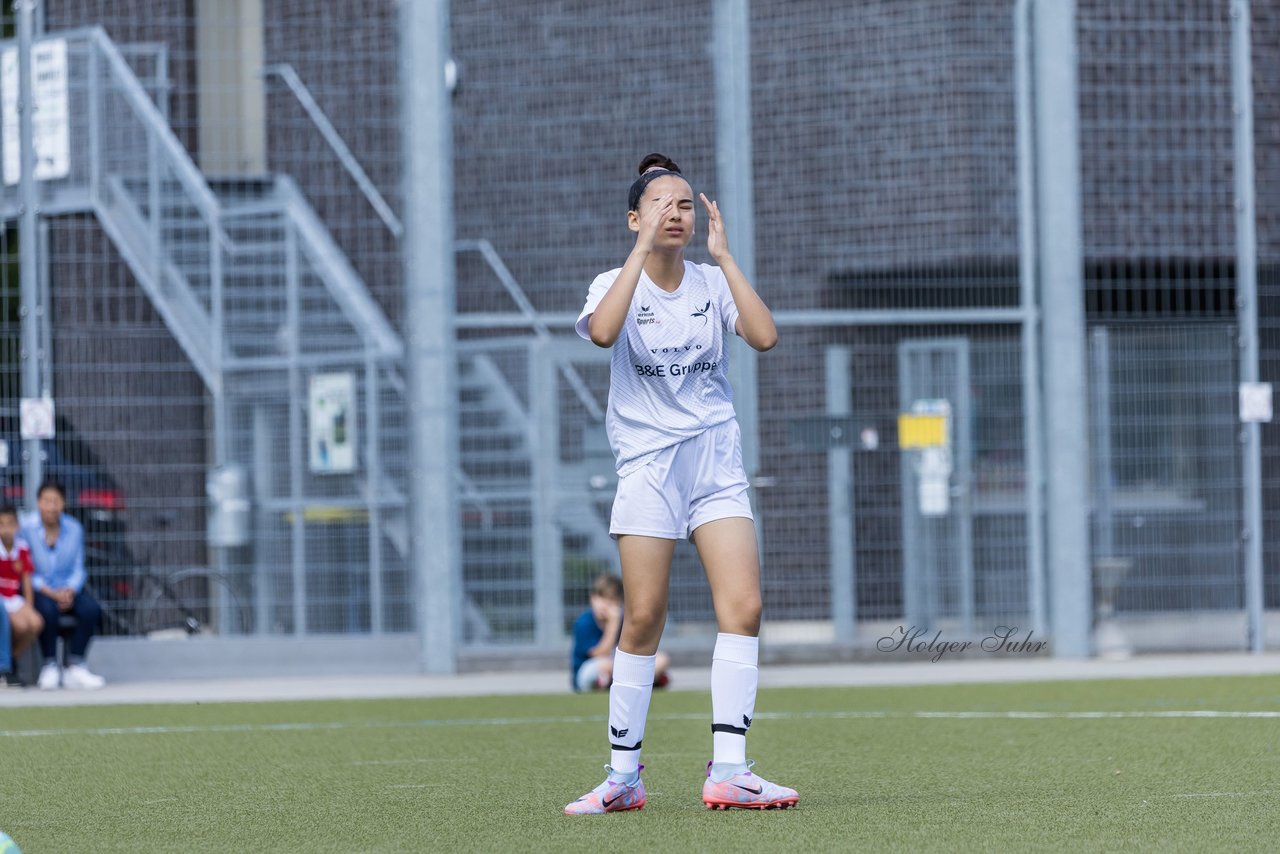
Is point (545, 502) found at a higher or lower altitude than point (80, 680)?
higher

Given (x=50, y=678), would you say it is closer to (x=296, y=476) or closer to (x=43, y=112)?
(x=296, y=476)

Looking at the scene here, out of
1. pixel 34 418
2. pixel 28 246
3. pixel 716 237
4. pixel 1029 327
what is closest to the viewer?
pixel 716 237

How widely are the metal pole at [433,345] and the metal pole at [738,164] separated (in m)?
1.77

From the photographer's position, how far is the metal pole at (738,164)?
13352mm

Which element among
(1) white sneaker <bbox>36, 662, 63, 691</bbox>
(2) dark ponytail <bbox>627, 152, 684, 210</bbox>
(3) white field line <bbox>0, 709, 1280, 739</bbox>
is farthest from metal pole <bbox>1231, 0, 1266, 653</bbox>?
(2) dark ponytail <bbox>627, 152, 684, 210</bbox>

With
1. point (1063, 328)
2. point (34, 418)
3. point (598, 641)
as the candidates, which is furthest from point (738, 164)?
point (34, 418)

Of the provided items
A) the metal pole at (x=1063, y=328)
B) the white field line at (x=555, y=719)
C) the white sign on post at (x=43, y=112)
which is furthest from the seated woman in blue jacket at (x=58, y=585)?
Result: the metal pole at (x=1063, y=328)

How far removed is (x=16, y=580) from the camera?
40.5 feet

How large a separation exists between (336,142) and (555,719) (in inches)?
203

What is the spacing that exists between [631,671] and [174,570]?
26.7ft

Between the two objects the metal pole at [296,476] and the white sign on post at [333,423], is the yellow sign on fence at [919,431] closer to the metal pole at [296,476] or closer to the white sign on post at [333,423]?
the white sign on post at [333,423]

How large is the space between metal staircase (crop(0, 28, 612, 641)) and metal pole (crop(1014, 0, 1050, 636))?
281cm

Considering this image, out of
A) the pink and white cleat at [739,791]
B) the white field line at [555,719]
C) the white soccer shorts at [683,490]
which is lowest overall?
the white field line at [555,719]

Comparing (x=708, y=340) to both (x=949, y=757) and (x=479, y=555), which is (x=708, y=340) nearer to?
(x=949, y=757)
